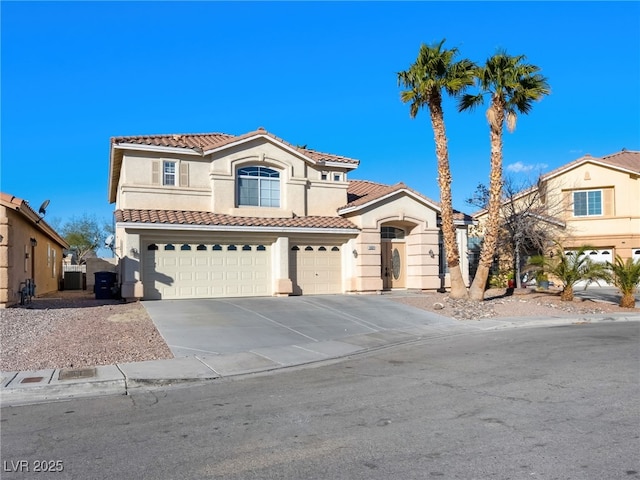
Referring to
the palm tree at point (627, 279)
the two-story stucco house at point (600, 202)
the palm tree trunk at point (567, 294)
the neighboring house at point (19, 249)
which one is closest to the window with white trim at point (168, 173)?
the neighboring house at point (19, 249)

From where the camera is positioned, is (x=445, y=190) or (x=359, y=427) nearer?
(x=359, y=427)

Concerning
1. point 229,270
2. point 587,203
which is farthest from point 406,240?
point 587,203

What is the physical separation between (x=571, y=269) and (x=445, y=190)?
582 centimetres

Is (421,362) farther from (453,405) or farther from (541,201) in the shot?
(541,201)

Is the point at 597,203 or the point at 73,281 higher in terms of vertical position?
the point at 597,203

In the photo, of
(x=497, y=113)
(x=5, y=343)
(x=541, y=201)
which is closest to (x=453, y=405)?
(x=5, y=343)

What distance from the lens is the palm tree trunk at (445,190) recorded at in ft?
71.3

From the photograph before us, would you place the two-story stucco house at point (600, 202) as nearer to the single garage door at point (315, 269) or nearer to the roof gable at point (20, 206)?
the single garage door at point (315, 269)

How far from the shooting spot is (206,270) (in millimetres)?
22250

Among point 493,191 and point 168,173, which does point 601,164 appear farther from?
point 168,173

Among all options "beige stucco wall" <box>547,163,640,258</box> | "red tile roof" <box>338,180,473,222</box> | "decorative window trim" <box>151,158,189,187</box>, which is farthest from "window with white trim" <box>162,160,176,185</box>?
"beige stucco wall" <box>547,163,640,258</box>

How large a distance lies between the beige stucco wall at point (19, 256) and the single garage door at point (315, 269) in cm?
999

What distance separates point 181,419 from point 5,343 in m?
7.36

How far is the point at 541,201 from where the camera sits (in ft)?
114
